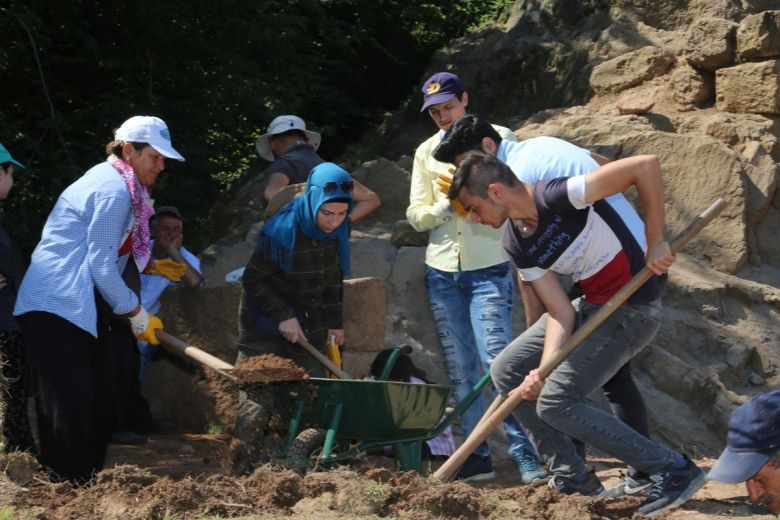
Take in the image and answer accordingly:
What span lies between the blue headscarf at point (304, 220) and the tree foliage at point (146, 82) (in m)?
3.28

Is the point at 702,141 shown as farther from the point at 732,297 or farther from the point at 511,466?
the point at 511,466

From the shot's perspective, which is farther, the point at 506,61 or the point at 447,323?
the point at 506,61

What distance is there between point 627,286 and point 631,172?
47 cm

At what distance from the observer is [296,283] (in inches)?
221

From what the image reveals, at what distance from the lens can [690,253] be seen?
27.8 ft

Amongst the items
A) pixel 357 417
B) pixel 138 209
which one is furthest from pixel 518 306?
pixel 138 209

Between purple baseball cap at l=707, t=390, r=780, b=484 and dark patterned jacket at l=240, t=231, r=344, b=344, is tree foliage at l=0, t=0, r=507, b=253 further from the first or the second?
purple baseball cap at l=707, t=390, r=780, b=484

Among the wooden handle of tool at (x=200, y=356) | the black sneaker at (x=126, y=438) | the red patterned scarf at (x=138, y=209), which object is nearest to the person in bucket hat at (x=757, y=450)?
the wooden handle of tool at (x=200, y=356)

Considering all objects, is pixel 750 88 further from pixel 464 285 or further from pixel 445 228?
pixel 464 285

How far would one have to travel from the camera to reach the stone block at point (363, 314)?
658cm

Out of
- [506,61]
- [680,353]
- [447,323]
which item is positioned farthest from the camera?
[506,61]

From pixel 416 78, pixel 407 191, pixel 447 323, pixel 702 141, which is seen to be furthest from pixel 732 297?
pixel 416 78

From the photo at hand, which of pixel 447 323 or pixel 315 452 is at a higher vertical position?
pixel 447 323

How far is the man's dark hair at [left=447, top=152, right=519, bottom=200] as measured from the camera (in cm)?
455
